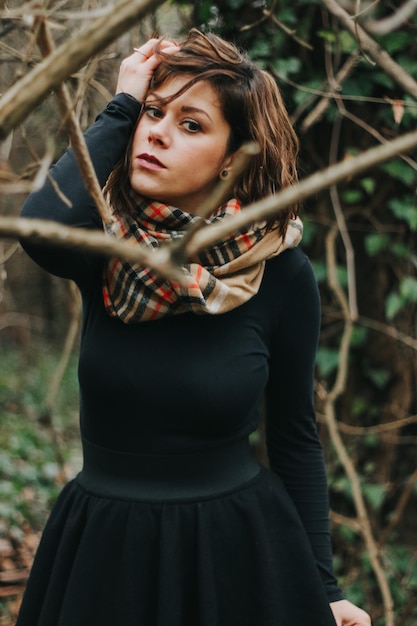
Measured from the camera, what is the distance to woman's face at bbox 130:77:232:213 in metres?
1.45

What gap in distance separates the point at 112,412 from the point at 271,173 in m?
0.65

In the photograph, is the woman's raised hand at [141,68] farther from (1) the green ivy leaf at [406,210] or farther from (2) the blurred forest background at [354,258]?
(1) the green ivy leaf at [406,210]

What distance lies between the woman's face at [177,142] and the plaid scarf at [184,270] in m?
0.06

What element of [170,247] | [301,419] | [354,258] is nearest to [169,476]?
[301,419]

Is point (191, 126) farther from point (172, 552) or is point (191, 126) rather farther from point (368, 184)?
point (368, 184)

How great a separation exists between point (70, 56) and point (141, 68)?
945 millimetres

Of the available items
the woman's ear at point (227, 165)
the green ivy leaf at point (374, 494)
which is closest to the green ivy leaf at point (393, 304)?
the green ivy leaf at point (374, 494)

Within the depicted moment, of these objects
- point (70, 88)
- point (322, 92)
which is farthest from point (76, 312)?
point (322, 92)

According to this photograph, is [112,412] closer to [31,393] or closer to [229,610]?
[229,610]

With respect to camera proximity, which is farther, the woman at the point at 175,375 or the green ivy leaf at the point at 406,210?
the green ivy leaf at the point at 406,210

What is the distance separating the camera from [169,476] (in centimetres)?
152

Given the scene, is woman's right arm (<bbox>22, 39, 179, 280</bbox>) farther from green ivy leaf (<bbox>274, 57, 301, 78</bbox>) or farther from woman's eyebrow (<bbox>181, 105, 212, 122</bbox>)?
green ivy leaf (<bbox>274, 57, 301, 78</bbox>)

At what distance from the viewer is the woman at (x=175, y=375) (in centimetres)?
146

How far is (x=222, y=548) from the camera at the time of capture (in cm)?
154
